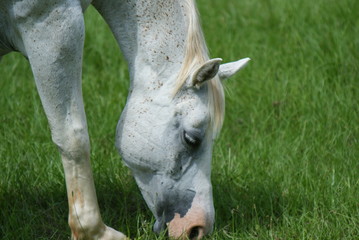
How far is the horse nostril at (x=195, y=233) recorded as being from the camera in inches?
146

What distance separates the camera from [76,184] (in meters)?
3.66

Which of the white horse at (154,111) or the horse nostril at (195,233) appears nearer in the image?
the white horse at (154,111)

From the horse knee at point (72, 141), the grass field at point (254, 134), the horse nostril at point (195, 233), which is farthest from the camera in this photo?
the grass field at point (254, 134)

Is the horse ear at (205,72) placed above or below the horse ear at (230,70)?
above

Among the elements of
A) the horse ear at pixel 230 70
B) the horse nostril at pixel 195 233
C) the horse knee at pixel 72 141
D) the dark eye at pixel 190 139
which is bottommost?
the horse nostril at pixel 195 233

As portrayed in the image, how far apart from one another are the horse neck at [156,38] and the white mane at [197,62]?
0.04m

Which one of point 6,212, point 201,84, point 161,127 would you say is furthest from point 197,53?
point 6,212

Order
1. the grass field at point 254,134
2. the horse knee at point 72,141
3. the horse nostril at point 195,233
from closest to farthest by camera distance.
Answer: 1. the horse knee at point 72,141
2. the horse nostril at point 195,233
3. the grass field at point 254,134

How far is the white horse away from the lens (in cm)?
357

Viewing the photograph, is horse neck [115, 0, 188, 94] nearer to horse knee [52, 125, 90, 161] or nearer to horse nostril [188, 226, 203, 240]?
horse knee [52, 125, 90, 161]

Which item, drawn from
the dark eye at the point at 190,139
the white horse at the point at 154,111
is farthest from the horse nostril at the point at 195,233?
the dark eye at the point at 190,139

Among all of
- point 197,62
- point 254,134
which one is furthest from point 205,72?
point 254,134

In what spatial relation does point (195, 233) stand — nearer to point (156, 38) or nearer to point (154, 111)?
point (154, 111)

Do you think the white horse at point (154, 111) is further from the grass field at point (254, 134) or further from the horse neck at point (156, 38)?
the grass field at point (254, 134)
